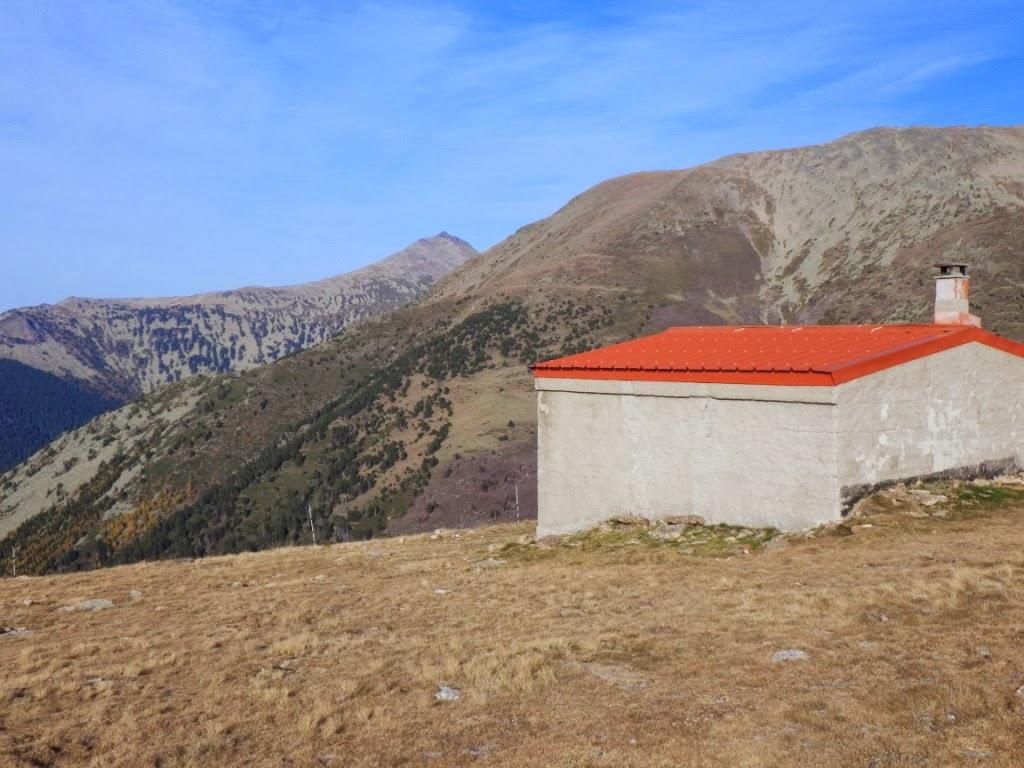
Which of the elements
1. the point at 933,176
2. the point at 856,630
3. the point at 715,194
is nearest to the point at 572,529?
the point at 856,630

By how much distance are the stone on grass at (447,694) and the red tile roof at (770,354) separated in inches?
392

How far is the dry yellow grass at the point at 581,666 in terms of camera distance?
26.1ft

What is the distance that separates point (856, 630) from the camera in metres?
10.7

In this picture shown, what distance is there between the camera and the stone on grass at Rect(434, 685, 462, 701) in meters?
9.77

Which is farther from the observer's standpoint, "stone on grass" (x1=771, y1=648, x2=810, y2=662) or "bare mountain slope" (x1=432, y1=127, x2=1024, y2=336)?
"bare mountain slope" (x1=432, y1=127, x2=1024, y2=336)

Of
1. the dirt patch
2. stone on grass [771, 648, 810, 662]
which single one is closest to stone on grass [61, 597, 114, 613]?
stone on grass [771, 648, 810, 662]

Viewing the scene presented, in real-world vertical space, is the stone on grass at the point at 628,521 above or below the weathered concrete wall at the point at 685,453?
below

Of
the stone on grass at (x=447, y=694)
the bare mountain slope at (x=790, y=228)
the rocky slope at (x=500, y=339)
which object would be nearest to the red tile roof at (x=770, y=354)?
the stone on grass at (x=447, y=694)

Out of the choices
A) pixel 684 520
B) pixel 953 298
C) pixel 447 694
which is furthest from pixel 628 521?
pixel 447 694

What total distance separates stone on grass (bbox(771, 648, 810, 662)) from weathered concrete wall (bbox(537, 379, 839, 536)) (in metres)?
7.10

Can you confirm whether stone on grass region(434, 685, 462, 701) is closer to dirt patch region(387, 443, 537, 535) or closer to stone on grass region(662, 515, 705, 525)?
stone on grass region(662, 515, 705, 525)

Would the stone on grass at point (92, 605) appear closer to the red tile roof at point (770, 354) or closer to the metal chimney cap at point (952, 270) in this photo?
the red tile roof at point (770, 354)

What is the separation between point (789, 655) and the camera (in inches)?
392

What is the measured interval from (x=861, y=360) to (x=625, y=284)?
100046 millimetres
